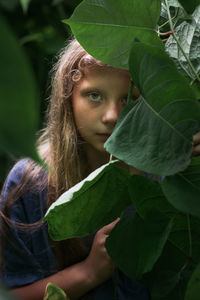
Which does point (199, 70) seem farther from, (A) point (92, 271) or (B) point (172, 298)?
(A) point (92, 271)

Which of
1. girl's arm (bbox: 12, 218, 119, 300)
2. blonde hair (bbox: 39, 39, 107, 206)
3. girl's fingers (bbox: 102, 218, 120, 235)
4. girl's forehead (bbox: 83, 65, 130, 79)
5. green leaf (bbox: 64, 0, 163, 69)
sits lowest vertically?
girl's arm (bbox: 12, 218, 119, 300)

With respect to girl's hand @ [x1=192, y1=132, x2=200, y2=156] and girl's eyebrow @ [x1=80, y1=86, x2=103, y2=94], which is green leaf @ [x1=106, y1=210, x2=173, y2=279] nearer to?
girl's hand @ [x1=192, y1=132, x2=200, y2=156]

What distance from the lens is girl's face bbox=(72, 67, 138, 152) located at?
2.34 feet

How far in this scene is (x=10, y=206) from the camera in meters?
0.90

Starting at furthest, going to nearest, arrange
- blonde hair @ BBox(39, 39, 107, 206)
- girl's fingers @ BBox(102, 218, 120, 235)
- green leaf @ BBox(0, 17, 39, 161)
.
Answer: blonde hair @ BBox(39, 39, 107, 206)
girl's fingers @ BBox(102, 218, 120, 235)
green leaf @ BBox(0, 17, 39, 161)

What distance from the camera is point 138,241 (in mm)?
376

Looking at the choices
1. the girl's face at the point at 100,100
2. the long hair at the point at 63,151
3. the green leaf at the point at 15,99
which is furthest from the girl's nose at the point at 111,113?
the green leaf at the point at 15,99

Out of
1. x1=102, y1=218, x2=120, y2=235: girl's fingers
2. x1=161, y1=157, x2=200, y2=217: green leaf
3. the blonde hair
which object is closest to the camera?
x1=161, y1=157, x2=200, y2=217: green leaf

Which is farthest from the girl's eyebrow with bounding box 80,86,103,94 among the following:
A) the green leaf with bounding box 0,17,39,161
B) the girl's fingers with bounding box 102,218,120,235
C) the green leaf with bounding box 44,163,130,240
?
the green leaf with bounding box 0,17,39,161

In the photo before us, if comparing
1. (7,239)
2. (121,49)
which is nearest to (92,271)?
(7,239)

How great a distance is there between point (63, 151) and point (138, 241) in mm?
518

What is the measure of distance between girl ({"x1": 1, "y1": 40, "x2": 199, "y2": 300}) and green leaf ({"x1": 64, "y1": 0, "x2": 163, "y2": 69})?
1.01 feet

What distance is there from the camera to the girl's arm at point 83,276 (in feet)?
2.43

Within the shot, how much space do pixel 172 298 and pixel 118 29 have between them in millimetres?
243
